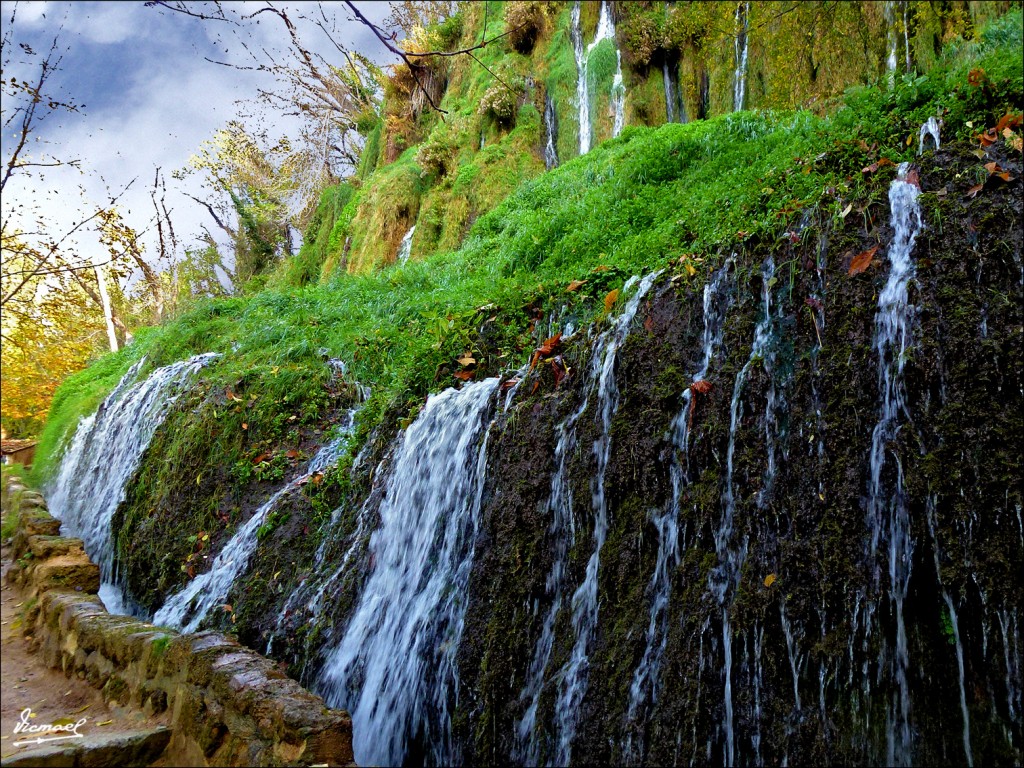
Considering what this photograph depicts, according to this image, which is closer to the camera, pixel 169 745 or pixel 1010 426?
pixel 1010 426

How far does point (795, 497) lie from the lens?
9.35ft

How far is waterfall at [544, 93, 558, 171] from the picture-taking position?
1219 cm

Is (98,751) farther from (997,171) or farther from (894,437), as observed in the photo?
(997,171)

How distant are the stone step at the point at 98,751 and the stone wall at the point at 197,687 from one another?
0.30 feet

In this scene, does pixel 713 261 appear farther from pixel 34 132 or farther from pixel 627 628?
pixel 34 132

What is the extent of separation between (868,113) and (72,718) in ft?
A: 20.1

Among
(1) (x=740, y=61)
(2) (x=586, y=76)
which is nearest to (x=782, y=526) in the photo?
(1) (x=740, y=61)

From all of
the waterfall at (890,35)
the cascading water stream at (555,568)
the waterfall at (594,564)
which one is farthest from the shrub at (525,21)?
the cascading water stream at (555,568)

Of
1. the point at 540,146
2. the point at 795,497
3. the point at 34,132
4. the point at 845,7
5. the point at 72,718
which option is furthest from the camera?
the point at 540,146

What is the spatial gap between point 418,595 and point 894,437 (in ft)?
8.43

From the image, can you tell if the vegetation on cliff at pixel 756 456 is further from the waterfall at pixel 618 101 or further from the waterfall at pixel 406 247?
the waterfall at pixel 406 247

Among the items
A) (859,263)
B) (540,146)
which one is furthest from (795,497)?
(540,146)

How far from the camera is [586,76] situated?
11.9 metres

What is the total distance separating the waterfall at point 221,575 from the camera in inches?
195
